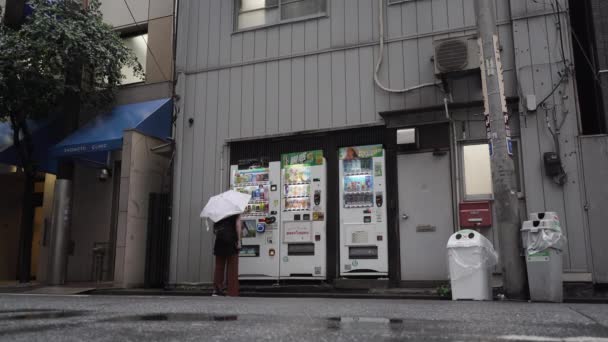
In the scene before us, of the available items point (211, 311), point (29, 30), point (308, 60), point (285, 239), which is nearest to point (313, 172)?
point (285, 239)

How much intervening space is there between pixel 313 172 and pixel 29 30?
22.8 ft

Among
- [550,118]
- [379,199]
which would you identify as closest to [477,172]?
[550,118]

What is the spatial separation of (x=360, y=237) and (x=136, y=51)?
308 inches

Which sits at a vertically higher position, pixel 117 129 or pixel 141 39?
pixel 141 39

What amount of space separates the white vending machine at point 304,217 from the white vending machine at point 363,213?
0.40 meters

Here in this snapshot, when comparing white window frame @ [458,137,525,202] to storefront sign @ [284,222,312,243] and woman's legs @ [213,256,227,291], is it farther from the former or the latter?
woman's legs @ [213,256,227,291]

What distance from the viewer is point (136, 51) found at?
551 inches

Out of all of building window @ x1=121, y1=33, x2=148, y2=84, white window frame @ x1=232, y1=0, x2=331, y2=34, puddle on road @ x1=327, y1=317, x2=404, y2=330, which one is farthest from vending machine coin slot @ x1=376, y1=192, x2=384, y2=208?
building window @ x1=121, y1=33, x2=148, y2=84

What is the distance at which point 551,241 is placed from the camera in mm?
7207

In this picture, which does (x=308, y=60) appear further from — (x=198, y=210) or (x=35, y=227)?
(x=35, y=227)

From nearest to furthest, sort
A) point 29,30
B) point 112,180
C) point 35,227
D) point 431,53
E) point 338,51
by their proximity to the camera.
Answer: point 431,53
point 338,51
point 29,30
point 112,180
point 35,227

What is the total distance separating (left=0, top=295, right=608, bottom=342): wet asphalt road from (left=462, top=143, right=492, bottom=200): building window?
468 centimetres

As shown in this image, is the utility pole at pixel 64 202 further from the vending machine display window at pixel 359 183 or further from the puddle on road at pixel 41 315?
the puddle on road at pixel 41 315

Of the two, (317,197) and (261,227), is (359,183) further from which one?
(261,227)
